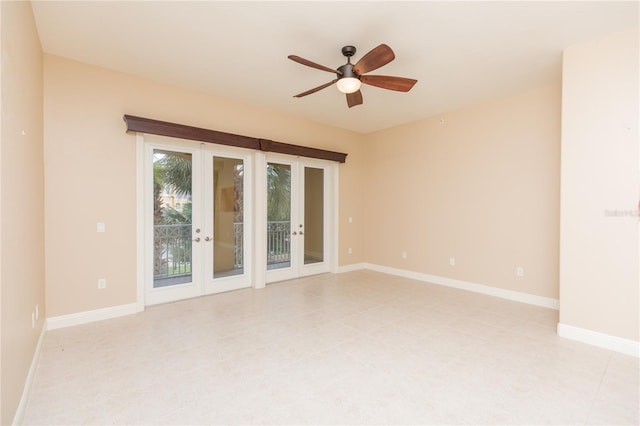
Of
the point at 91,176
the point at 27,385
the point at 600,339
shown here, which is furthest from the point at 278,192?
the point at 600,339

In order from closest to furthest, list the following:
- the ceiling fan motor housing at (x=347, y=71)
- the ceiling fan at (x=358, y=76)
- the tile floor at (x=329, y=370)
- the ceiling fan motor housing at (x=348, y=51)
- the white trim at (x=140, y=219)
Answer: the tile floor at (x=329, y=370)
the ceiling fan at (x=358, y=76)
the ceiling fan motor housing at (x=347, y=71)
the ceiling fan motor housing at (x=348, y=51)
the white trim at (x=140, y=219)

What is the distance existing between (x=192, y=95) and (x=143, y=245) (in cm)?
215

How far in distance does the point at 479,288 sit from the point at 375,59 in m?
3.88

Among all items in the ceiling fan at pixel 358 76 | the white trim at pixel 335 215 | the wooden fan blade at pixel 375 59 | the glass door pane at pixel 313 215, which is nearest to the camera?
the wooden fan blade at pixel 375 59

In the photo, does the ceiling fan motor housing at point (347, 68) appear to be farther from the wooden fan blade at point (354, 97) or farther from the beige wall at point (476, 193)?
the beige wall at point (476, 193)

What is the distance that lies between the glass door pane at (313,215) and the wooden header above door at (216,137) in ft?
1.41

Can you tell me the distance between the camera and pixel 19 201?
206 cm

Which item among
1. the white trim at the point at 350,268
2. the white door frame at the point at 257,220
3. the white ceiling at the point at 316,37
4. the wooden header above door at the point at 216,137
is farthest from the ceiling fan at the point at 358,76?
A: the white trim at the point at 350,268

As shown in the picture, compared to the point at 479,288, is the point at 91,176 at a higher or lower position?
higher

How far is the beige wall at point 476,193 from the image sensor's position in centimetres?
408

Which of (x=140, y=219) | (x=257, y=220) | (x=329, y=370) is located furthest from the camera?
(x=257, y=220)

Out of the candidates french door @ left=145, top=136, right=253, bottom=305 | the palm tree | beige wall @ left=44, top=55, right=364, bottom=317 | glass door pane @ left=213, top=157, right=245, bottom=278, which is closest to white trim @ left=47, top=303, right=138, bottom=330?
beige wall @ left=44, top=55, right=364, bottom=317

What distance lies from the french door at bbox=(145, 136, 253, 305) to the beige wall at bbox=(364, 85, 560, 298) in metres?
2.83

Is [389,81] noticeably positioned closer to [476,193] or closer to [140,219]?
[476,193]
